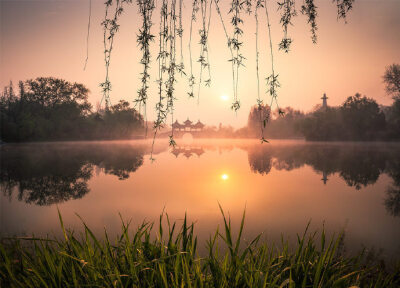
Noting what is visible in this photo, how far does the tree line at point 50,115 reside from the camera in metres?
45.7

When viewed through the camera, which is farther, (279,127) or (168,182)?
(279,127)

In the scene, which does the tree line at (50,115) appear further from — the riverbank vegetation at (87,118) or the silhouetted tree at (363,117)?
the silhouetted tree at (363,117)

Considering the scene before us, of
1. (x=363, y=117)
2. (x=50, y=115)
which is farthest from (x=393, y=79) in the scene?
(x=50, y=115)

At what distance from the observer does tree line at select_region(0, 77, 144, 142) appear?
45.7 metres

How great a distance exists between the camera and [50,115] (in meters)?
54.8

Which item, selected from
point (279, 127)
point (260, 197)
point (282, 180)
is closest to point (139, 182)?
point (260, 197)

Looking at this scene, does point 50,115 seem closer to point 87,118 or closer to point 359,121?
point 87,118

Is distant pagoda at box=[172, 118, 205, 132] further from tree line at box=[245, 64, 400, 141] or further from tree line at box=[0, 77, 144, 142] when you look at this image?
tree line at box=[245, 64, 400, 141]

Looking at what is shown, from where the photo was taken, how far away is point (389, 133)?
45469 millimetres

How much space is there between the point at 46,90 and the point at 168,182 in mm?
55641

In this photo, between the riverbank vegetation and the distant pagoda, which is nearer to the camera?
the riverbank vegetation

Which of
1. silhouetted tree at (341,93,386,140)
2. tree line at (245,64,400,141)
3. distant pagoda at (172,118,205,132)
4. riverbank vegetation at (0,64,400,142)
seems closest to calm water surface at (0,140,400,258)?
riverbank vegetation at (0,64,400,142)

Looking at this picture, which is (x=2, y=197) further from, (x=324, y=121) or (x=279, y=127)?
(x=279, y=127)

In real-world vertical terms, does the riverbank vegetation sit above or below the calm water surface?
above
